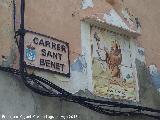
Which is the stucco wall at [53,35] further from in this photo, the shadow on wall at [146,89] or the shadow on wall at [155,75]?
the shadow on wall at [155,75]

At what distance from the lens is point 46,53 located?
4.58 metres

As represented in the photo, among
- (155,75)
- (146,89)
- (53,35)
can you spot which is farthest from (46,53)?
(155,75)

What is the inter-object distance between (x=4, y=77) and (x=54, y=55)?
747 millimetres

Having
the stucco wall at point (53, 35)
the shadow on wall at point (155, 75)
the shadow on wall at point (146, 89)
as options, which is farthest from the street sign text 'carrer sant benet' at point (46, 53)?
the shadow on wall at point (155, 75)

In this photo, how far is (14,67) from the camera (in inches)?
169

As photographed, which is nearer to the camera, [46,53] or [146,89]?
[46,53]

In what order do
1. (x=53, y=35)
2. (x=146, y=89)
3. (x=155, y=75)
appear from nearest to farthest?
(x=53, y=35) < (x=146, y=89) < (x=155, y=75)

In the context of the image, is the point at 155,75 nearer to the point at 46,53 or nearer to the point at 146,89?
the point at 146,89

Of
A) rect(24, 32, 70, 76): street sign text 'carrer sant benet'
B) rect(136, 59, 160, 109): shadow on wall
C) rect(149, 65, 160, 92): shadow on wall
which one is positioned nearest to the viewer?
rect(24, 32, 70, 76): street sign text 'carrer sant benet'

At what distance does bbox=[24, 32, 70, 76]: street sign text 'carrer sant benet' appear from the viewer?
14.5ft

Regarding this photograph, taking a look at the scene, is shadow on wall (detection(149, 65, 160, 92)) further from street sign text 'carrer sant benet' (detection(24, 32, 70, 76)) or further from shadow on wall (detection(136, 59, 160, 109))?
street sign text 'carrer sant benet' (detection(24, 32, 70, 76))

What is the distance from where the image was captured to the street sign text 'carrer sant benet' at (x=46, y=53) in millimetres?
4422

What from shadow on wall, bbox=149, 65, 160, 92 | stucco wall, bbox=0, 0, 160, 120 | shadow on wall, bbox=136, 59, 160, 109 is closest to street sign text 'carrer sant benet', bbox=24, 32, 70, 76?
stucco wall, bbox=0, 0, 160, 120

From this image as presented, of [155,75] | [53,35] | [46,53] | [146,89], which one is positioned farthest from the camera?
[155,75]
